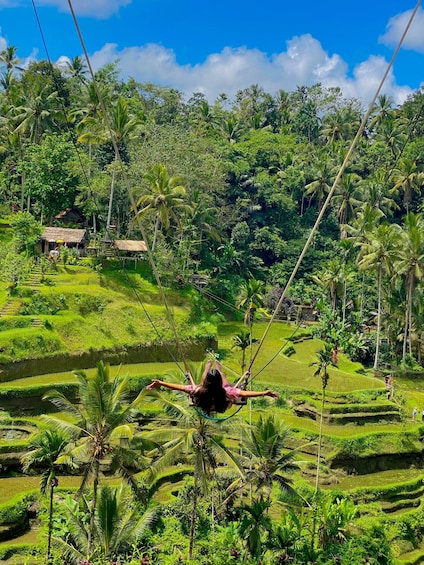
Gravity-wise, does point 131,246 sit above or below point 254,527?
above

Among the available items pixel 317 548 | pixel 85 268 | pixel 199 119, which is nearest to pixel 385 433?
pixel 317 548

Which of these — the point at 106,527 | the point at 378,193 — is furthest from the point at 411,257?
the point at 106,527

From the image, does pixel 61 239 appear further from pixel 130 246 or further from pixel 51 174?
pixel 51 174

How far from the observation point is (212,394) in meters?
7.48

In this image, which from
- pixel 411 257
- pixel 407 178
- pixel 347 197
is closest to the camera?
pixel 411 257

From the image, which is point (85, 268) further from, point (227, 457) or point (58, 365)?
point (227, 457)

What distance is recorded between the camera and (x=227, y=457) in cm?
1509

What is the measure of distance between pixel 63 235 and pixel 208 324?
11.0m

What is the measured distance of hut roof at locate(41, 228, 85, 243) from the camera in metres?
35.6

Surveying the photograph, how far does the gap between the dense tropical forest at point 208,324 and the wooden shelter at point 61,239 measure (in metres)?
0.69

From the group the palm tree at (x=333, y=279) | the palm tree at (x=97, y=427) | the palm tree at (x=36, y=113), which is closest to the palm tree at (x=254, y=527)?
the palm tree at (x=97, y=427)

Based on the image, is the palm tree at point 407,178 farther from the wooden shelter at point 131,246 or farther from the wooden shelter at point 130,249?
the wooden shelter at point 131,246

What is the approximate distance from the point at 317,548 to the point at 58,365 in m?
13.6

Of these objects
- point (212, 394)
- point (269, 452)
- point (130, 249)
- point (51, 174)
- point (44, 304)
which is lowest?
point (269, 452)
